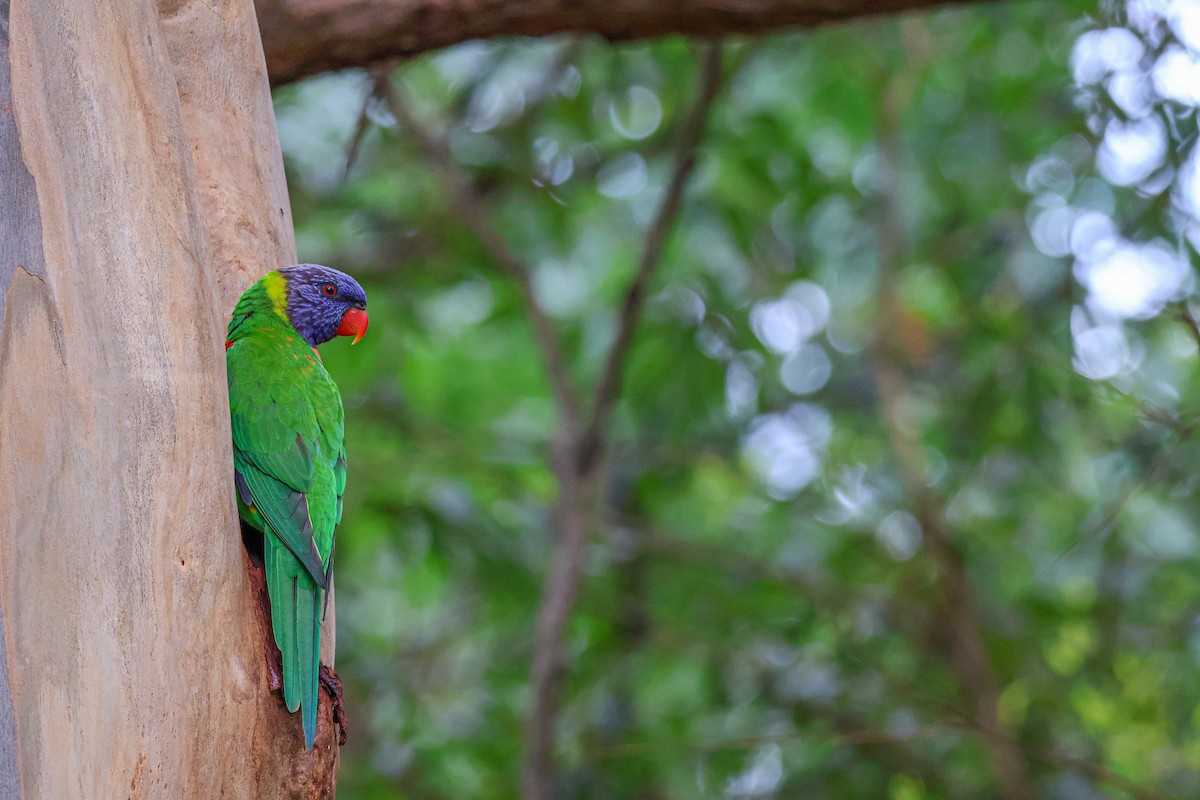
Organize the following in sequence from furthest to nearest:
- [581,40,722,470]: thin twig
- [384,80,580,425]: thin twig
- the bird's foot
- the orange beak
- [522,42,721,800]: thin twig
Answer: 1. [384,80,580,425]: thin twig
2. [581,40,722,470]: thin twig
3. [522,42,721,800]: thin twig
4. the orange beak
5. the bird's foot

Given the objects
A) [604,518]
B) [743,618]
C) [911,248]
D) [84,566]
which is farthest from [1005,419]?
[84,566]

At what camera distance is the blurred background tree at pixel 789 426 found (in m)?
4.05

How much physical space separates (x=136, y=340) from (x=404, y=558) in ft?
9.68

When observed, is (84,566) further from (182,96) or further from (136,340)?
(182,96)

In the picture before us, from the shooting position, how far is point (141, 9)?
1.78m

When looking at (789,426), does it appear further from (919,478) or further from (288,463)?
(288,463)

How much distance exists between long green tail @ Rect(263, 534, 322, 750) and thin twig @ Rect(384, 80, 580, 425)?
7.40 feet

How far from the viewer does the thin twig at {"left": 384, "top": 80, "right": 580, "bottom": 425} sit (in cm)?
408

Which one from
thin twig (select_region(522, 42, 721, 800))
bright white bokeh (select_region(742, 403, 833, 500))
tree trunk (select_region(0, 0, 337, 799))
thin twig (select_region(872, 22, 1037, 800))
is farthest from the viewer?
bright white bokeh (select_region(742, 403, 833, 500))

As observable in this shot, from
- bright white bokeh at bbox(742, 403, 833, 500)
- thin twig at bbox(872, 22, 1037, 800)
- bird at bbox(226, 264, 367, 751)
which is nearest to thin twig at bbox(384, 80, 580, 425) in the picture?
bright white bokeh at bbox(742, 403, 833, 500)

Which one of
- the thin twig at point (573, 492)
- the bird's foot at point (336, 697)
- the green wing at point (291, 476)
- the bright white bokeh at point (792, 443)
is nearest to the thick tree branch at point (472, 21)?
the thin twig at point (573, 492)

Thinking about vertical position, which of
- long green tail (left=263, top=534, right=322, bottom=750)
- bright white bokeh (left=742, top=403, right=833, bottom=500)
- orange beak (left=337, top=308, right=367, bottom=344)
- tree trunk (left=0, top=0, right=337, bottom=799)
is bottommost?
bright white bokeh (left=742, top=403, right=833, bottom=500)

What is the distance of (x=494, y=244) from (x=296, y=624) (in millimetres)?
2565

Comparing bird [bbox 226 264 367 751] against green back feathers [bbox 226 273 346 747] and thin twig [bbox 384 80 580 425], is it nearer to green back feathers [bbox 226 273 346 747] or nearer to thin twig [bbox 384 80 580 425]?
green back feathers [bbox 226 273 346 747]
